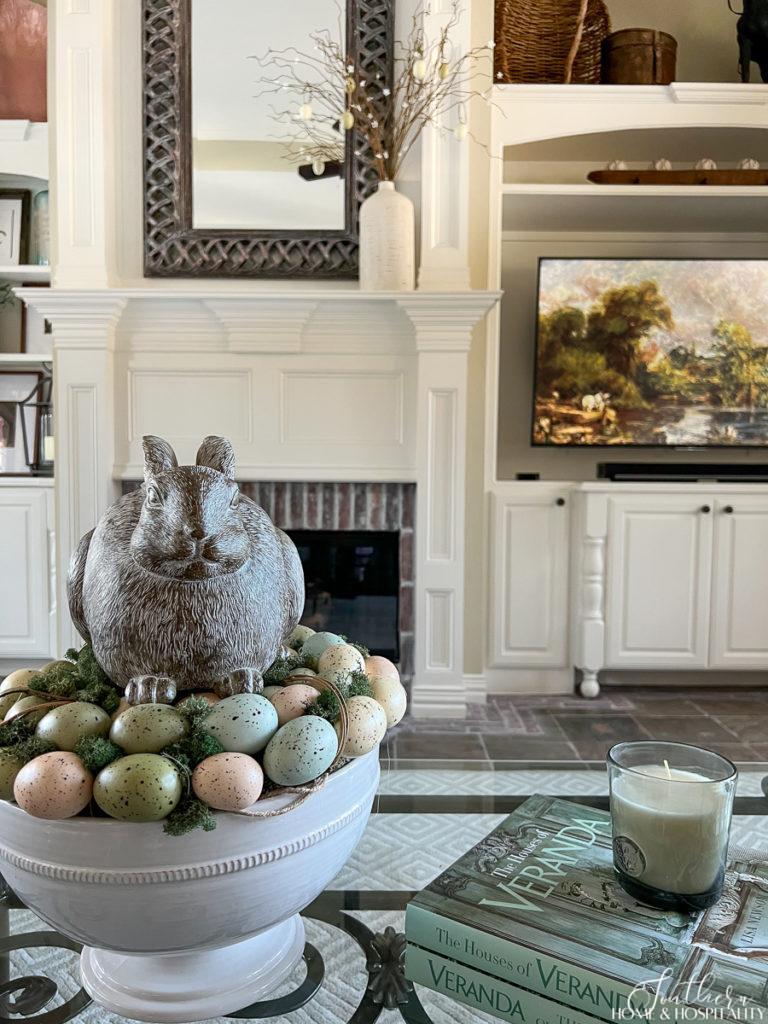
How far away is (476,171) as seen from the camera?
8.66 ft

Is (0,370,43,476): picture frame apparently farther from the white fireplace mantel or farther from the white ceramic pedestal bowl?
the white ceramic pedestal bowl

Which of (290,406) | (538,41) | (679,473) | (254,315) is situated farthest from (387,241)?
(679,473)

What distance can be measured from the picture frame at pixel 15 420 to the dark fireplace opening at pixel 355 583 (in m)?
1.17

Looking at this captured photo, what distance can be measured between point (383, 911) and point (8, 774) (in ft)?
1.21

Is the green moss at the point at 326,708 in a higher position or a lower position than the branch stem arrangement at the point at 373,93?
lower

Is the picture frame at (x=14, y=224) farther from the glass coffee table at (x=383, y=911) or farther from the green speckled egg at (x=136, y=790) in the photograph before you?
the green speckled egg at (x=136, y=790)

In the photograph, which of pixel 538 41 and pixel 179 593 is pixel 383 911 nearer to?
pixel 179 593

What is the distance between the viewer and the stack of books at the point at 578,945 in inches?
20.3

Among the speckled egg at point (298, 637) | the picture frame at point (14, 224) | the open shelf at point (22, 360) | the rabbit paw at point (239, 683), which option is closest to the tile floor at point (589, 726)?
the speckled egg at point (298, 637)

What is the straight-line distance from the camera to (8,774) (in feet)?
1.91

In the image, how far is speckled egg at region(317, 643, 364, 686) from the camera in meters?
0.74

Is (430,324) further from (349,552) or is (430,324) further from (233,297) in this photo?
(349,552)

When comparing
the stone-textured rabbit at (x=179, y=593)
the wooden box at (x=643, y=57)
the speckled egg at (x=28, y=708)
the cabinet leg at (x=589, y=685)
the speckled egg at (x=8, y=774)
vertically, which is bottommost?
the cabinet leg at (x=589, y=685)

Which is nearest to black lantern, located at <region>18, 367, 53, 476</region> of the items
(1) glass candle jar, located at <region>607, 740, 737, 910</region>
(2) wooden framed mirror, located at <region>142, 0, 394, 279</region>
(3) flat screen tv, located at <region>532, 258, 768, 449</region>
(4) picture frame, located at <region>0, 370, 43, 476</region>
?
(4) picture frame, located at <region>0, 370, 43, 476</region>
